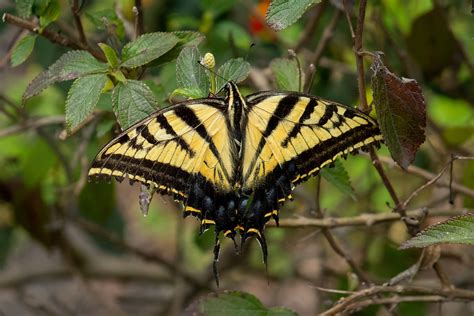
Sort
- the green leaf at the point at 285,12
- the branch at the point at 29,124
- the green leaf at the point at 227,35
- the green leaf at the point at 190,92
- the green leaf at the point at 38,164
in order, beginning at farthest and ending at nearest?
the green leaf at the point at 38,164 < the green leaf at the point at 227,35 < the branch at the point at 29,124 < the green leaf at the point at 190,92 < the green leaf at the point at 285,12

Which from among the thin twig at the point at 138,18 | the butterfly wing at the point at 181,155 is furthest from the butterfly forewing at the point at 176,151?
the thin twig at the point at 138,18

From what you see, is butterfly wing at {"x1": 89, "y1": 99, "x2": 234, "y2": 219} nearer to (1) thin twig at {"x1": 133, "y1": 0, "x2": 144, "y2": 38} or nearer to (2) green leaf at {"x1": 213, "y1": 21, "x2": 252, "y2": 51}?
(1) thin twig at {"x1": 133, "y1": 0, "x2": 144, "y2": 38}

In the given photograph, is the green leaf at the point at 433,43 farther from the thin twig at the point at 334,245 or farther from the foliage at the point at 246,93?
the thin twig at the point at 334,245

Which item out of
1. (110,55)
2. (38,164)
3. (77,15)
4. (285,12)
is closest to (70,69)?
(110,55)

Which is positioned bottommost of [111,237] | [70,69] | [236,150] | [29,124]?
[111,237]

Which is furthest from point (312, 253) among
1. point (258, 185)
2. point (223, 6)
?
point (258, 185)

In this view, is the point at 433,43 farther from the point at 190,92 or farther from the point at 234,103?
the point at 190,92

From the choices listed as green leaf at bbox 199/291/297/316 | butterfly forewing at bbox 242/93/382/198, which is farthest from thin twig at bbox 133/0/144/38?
green leaf at bbox 199/291/297/316
